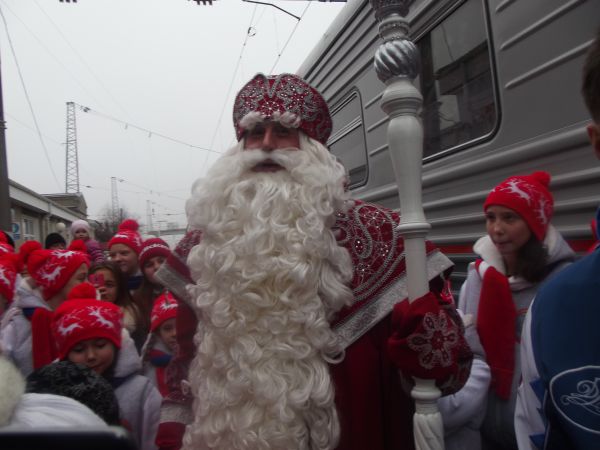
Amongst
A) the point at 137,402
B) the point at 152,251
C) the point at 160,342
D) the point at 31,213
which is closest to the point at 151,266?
the point at 152,251

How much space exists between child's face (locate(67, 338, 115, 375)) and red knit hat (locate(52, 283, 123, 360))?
2 centimetres

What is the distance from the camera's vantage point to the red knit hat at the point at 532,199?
1991 millimetres

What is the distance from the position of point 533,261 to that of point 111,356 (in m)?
1.81

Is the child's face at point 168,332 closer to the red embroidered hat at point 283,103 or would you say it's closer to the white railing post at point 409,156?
the red embroidered hat at point 283,103

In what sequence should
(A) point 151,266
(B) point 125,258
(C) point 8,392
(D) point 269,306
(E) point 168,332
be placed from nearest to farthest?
1. (C) point 8,392
2. (D) point 269,306
3. (E) point 168,332
4. (A) point 151,266
5. (B) point 125,258

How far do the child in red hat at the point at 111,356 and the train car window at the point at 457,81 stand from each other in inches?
78.2

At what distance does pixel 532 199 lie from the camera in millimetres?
1984

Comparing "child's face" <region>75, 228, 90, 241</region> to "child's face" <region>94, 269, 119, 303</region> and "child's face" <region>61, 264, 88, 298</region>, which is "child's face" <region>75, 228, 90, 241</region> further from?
"child's face" <region>61, 264, 88, 298</region>

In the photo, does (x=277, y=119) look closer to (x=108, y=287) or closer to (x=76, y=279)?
(x=76, y=279)

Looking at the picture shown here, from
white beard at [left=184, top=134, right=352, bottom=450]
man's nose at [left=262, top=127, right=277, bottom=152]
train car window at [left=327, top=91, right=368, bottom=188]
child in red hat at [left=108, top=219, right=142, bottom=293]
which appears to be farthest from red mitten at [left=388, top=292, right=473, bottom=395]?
child in red hat at [left=108, top=219, right=142, bottom=293]

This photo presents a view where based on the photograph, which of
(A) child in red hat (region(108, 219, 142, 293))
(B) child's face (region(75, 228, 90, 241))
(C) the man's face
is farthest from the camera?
(B) child's face (region(75, 228, 90, 241))

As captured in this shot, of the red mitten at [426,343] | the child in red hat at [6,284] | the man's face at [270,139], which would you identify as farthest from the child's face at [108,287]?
the red mitten at [426,343]

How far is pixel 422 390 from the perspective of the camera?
1302mm

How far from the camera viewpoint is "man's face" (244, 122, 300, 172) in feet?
5.60
